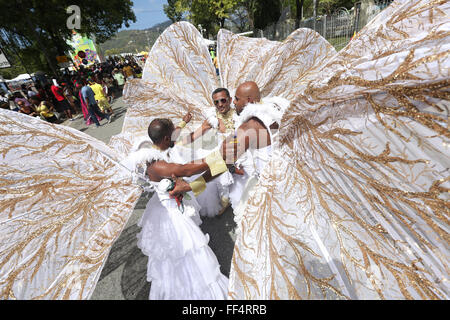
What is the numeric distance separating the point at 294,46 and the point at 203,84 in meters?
1.32

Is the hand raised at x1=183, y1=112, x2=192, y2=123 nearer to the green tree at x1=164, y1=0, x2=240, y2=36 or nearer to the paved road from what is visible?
the paved road

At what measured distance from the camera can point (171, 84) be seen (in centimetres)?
281

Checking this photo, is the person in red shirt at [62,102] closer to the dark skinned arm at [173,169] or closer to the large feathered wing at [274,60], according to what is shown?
the large feathered wing at [274,60]

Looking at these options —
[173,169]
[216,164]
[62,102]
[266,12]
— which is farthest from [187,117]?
[266,12]

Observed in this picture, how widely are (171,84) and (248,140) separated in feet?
5.71

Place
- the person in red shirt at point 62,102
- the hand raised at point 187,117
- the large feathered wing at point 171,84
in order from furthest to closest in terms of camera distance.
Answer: the person in red shirt at point 62,102, the hand raised at point 187,117, the large feathered wing at point 171,84

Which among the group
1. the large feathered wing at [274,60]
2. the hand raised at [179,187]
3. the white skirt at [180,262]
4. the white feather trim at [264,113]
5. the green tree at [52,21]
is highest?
the green tree at [52,21]

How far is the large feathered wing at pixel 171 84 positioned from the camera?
2648 millimetres

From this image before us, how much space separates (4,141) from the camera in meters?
1.19

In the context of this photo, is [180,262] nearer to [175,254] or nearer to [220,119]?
[175,254]

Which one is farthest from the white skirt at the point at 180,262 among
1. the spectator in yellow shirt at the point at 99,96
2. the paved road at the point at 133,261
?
the spectator in yellow shirt at the point at 99,96

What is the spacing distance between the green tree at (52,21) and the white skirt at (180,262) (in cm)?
1382
